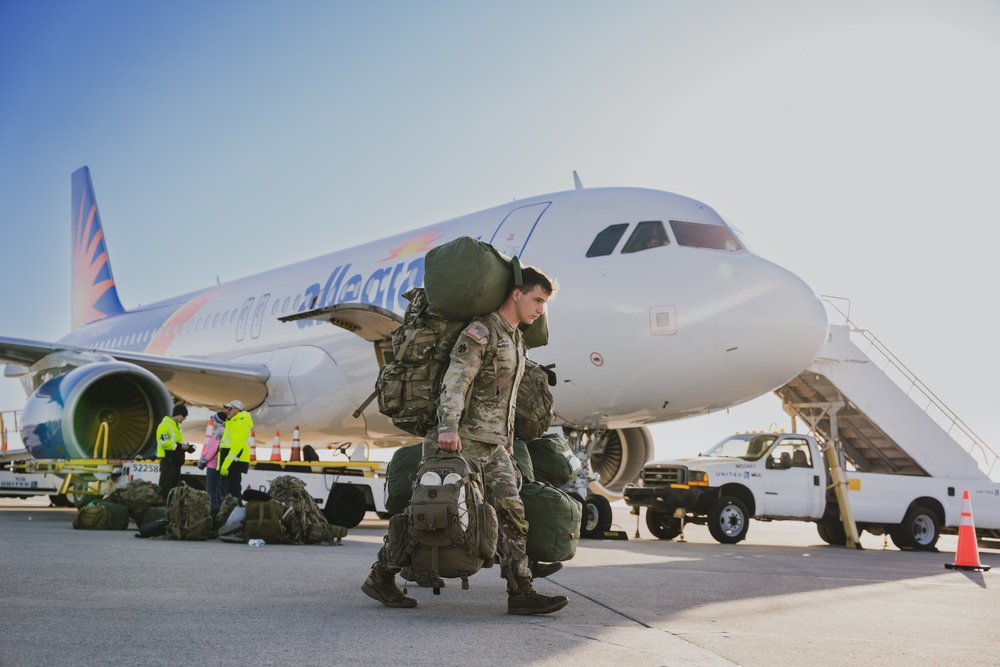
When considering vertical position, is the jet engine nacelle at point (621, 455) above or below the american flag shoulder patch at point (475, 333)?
below

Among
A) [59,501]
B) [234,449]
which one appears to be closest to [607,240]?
[234,449]

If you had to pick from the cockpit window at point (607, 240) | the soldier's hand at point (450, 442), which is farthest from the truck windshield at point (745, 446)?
the soldier's hand at point (450, 442)

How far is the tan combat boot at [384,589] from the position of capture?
4120mm

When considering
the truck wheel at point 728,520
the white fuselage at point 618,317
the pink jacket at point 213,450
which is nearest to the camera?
the white fuselage at point 618,317

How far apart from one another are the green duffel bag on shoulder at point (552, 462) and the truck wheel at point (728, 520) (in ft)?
22.0

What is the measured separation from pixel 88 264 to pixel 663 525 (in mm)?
16005

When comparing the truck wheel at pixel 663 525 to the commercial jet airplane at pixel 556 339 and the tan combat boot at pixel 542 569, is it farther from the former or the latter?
the tan combat boot at pixel 542 569

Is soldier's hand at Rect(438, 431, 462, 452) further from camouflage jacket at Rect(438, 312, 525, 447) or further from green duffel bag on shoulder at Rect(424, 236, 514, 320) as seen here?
green duffel bag on shoulder at Rect(424, 236, 514, 320)

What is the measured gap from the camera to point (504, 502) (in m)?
4.02

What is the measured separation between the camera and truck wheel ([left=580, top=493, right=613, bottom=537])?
33.0 ft

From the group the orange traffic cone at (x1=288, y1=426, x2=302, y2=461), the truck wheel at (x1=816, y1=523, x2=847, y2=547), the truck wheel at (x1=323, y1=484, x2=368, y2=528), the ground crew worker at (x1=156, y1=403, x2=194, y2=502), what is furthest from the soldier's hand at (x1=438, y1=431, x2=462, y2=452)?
the truck wheel at (x1=816, y1=523, x2=847, y2=547)

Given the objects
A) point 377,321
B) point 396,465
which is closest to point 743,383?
point 377,321

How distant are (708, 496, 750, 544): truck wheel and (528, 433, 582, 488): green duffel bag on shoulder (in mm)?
6713

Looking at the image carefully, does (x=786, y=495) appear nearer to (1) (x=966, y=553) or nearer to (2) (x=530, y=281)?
(1) (x=966, y=553)
